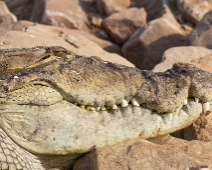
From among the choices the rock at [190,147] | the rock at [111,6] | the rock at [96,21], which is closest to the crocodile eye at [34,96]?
the rock at [190,147]

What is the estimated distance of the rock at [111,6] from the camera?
8.96 metres

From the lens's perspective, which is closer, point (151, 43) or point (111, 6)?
point (151, 43)

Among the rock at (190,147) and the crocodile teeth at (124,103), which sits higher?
the crocodile teeth at (124,103)

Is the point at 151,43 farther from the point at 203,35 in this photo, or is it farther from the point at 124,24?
the point at 124,24

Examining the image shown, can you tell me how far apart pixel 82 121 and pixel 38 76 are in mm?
361

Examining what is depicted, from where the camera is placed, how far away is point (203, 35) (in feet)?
17.5

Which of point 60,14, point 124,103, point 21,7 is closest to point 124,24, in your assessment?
point 60,14

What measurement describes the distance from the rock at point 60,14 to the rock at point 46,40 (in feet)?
7.42

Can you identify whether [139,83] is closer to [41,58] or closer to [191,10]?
[41,58]

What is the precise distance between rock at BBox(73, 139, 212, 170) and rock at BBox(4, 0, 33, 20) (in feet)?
24.6

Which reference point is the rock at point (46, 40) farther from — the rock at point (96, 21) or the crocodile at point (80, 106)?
the rock at point (96, 21)

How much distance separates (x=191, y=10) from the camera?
7789 millimetres

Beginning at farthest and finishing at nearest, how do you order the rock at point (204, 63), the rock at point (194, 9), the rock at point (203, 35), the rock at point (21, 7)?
the rock at point (21, 7)
the rock at point (194, 9)
the rock at point (203, 35)
the rock at point (204, 63)

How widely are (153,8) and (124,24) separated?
0.90 metres
